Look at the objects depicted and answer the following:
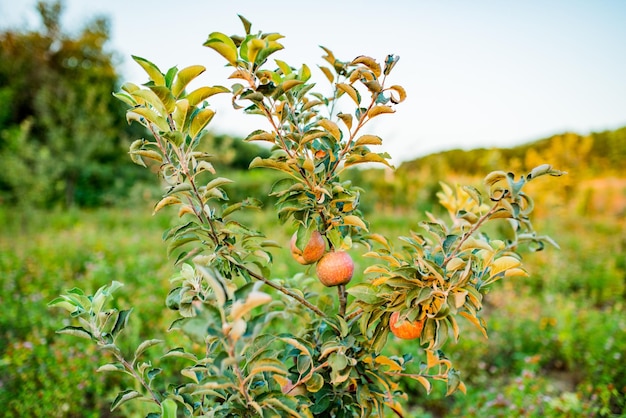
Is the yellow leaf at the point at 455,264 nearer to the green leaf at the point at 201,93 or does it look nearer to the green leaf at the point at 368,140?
the green leaf at the point at 368,140

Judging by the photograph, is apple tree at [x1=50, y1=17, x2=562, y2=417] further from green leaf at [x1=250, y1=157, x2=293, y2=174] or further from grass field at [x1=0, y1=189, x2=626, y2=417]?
grass field at [x1=0, y1=189, x2=626, y2=417]

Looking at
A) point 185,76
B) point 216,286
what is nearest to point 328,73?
point 185,76

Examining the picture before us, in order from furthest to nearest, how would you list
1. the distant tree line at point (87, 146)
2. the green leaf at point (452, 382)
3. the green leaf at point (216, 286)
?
the distant tree line at point (87, 146), the green leaf at point (452, 382), the green leaf at point (216, 286)

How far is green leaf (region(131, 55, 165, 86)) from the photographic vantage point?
78 centimetres

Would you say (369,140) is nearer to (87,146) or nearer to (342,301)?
(342,301)

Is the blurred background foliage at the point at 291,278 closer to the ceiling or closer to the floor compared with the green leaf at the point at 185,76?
closer to the floor

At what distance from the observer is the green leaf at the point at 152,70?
2.56 ft

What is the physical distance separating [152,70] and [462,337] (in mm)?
2918

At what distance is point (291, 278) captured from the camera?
50.7 inches

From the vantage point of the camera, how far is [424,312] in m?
0.94

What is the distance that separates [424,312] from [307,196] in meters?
0.37

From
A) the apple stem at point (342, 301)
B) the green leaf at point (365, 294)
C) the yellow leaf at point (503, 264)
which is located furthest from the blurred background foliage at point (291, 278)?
the yellow leaf at point (503, 264)

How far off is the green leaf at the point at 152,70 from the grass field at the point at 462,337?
66cm

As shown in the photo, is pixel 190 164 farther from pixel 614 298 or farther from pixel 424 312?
pixel 614 298
